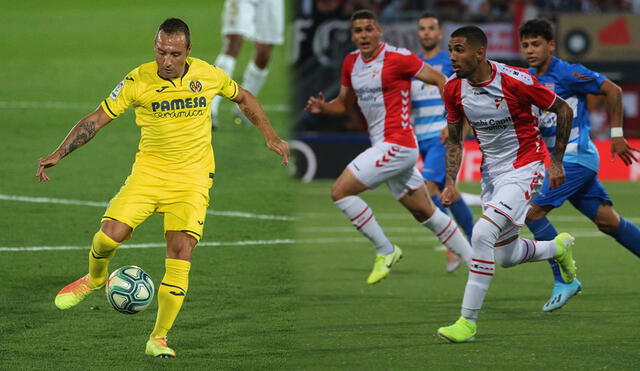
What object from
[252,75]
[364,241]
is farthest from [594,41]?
[364,241]

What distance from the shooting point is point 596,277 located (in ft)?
32.2

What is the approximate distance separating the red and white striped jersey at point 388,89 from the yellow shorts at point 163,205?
2733mm

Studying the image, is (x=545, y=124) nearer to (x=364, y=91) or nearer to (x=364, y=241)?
(x=364, y=91)

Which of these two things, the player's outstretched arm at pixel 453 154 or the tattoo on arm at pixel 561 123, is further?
the player's outstretched arm at pixel 453 154

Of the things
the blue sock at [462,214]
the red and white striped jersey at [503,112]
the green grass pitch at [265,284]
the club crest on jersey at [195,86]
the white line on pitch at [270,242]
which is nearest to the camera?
the green grass pitch at [265,284]

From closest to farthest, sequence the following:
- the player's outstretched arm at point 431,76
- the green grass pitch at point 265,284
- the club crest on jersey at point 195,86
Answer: the green grass pitch at point 265,284, the club crest on jersey at point 195,86, the player's outstretched arm at point 431,76

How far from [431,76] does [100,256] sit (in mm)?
3370

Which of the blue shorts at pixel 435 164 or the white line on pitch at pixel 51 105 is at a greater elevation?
the blue shorts at pixel 435 164

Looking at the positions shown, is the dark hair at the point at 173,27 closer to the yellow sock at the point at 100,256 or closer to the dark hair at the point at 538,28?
the yellow sock at the point at 100,256

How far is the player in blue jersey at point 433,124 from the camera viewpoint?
10516mm

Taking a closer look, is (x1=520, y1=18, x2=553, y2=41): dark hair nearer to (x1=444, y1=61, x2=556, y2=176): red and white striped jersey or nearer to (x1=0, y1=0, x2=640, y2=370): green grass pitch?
(x1=444, y1=61, x2=556, y2=176): red and white striped jersey

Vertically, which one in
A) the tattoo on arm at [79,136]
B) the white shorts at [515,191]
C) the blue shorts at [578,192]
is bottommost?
the blue shorts at [578,192]

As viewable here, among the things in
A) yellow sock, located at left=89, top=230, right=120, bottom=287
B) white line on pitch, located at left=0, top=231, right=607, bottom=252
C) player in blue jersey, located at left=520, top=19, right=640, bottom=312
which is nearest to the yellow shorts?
yellow sock, located at left=89, top=230, right=120, bottom=287

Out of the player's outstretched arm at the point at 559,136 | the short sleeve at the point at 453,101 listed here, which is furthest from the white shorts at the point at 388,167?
the player's outstretched arm at the point at 559,136
